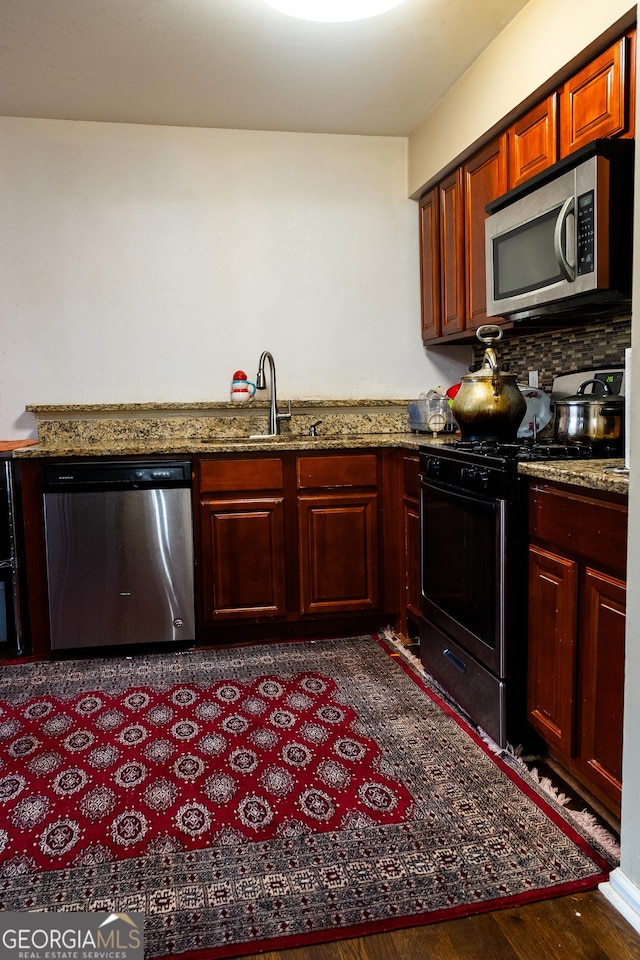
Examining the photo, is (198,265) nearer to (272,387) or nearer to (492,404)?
(272,387)

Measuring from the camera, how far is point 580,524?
65.1 inches

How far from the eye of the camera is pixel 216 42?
2475mm

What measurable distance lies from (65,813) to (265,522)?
1433mm

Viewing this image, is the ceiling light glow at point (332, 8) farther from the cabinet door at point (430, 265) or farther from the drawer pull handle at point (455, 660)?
the drawer pull handle at point (455, 660)

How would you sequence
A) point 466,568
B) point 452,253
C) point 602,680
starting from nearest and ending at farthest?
point 602,680, point 466,568, point 452,253

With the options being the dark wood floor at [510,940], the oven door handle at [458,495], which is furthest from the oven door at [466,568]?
the dark wood floor at [510,940]

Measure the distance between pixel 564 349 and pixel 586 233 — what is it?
2.52 feet

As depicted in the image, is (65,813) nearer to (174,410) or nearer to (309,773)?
(309,773)

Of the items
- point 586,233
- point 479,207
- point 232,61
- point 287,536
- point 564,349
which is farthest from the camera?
point 287,536

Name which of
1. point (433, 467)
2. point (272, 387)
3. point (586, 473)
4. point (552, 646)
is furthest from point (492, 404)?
point (272, 387)

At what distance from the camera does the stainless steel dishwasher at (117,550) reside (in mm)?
2781

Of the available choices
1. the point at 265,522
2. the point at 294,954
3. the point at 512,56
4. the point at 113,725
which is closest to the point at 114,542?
the point at 265,522

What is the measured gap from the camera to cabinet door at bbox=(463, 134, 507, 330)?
2.65m

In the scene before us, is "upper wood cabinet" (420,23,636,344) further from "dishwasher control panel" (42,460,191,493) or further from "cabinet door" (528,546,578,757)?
"dishwasher control panel" (42,460,191,493)
